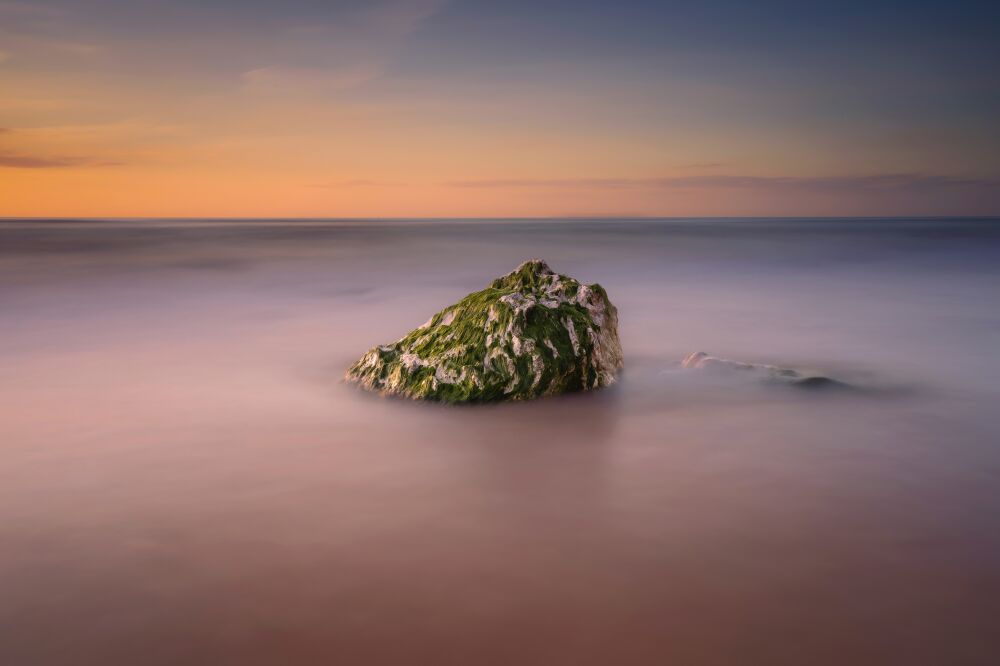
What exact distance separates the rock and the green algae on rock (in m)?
Result: 0.77

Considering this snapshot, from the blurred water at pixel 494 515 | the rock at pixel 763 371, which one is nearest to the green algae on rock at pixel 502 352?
the blurred water at pixel 494 515

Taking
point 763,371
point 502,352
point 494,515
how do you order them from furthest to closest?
point 763,371
point 502,352
point 494,515

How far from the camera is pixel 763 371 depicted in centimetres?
530

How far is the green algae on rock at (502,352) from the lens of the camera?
15.0ft

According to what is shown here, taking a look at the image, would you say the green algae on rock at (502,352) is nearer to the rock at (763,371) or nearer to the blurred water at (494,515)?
the blurred water at (494,515)

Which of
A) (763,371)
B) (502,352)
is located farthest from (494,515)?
(763,371)

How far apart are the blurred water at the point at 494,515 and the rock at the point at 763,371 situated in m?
0.21

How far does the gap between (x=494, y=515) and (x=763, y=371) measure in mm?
3024

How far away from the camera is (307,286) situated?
42.4 feet

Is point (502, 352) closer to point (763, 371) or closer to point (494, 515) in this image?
point (494, 515)

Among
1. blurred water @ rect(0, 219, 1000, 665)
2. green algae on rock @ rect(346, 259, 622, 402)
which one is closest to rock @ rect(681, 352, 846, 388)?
blurred water @ rect(0, 219, 1000, 665)

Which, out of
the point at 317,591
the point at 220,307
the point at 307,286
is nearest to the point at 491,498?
the point at 317,591

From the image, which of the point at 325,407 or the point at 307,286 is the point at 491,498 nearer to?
the point at 325,407

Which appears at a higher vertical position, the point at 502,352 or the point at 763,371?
the point at 502,352
